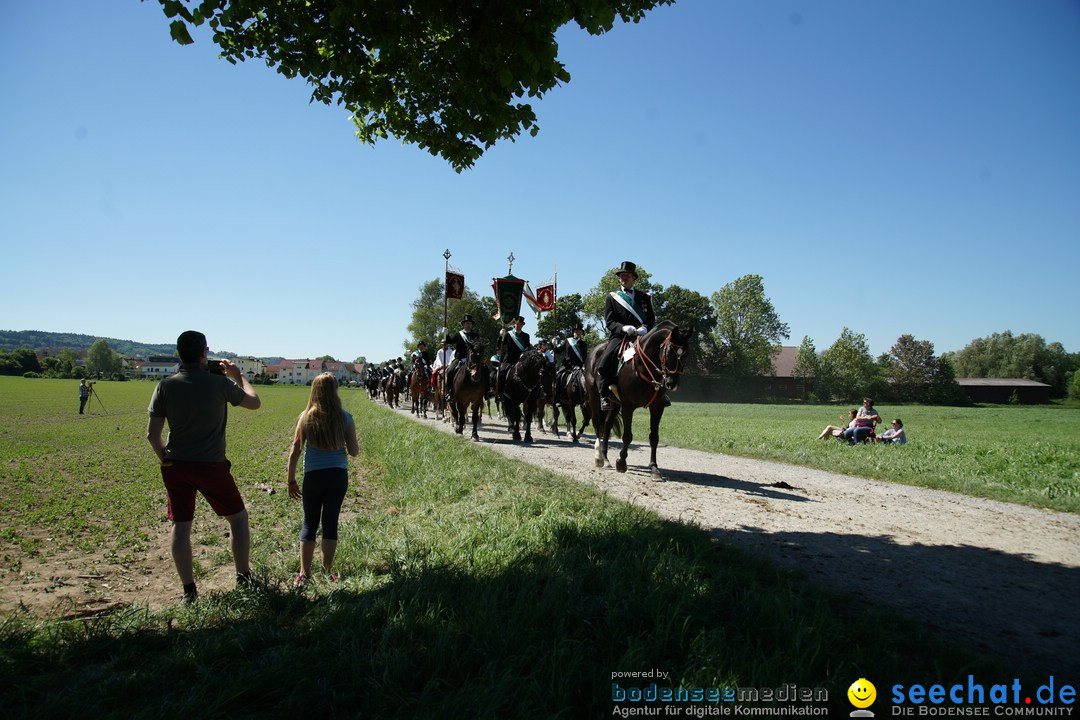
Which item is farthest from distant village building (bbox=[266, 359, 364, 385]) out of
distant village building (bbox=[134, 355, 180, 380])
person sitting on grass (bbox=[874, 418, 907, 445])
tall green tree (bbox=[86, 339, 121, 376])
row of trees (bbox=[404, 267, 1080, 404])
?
person sitting on grass (bbox=[874, 418, 907, 445])

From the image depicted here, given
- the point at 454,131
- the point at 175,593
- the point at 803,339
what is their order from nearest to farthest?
the point at 175,593 < the point at 454,131 < the point at 803,339

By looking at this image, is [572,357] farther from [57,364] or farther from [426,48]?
[57,364]

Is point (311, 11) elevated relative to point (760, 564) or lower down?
elevated

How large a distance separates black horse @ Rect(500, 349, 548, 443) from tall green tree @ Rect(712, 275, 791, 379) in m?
58.3

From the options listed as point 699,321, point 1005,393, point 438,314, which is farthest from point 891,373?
point 438,314

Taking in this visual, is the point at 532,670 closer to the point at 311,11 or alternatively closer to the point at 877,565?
the point at 877,565

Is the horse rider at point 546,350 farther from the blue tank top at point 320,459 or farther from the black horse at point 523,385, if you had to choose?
the blue tank top at point 320,459

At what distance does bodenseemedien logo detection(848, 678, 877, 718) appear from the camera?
2545 mm

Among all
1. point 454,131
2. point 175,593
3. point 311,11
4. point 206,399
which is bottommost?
point 175,593

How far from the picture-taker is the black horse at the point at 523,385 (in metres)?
14.5

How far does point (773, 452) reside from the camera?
12281mm

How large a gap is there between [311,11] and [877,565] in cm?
782

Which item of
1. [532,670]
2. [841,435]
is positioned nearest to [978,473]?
[841,435]

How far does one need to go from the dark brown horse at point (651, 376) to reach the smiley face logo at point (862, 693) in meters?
5.14
